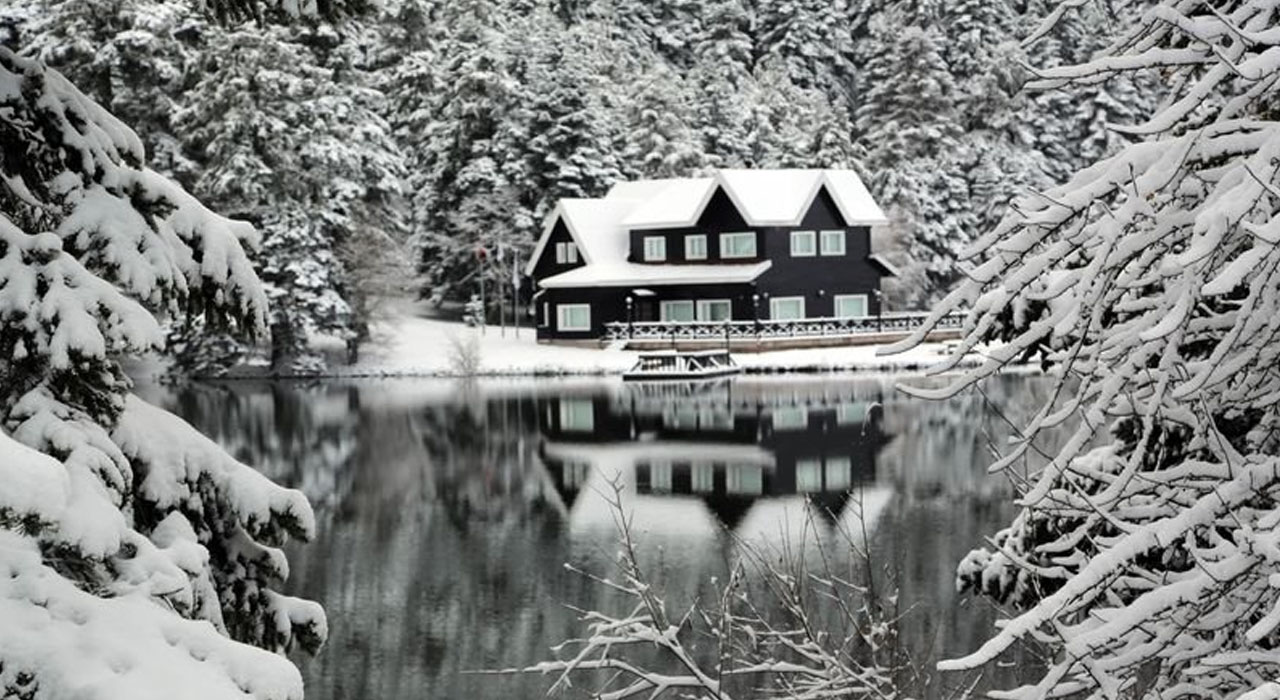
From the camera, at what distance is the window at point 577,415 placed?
31.0m

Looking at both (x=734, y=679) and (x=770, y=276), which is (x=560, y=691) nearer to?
(x=734, y=679)

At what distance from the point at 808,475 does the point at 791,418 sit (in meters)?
8.26

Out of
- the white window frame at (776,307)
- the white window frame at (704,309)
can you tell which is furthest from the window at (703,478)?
the white window frame at (776,307)

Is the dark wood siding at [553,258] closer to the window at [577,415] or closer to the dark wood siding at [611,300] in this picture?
the dark wood siding at [611,300]

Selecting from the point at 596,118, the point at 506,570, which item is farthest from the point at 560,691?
the point at 596,118

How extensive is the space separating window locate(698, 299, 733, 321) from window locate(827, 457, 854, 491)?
85.4 feet

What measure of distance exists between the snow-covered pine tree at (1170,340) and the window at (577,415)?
26.8 m

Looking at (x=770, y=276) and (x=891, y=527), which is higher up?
(x=770, y=276)

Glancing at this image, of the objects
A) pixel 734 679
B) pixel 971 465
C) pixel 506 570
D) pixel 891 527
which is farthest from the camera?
pixel 971 465

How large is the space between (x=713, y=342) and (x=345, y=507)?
27795 mm

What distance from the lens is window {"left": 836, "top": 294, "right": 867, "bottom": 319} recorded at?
51.8 m

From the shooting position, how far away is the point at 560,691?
12406 mm

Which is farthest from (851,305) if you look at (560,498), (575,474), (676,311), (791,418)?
(560,498)

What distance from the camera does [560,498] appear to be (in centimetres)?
2222
